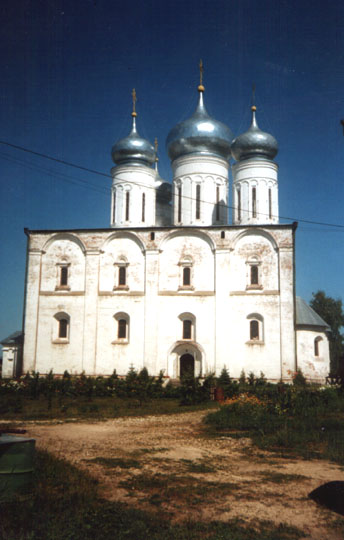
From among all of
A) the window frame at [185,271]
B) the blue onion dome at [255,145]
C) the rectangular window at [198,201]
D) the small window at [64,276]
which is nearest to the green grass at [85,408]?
the window frame at [185,271]

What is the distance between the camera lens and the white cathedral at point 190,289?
21.3 meters

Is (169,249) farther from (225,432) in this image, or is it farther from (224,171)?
(225,432)

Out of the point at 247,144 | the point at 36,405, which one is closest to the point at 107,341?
the point at 36,405

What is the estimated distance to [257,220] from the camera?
76.3 feet

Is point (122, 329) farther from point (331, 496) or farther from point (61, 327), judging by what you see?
point (331, 496)

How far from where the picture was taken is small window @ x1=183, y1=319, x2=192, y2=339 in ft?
71.6

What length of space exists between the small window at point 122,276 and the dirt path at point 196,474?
476 inches

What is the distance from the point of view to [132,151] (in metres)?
25.5

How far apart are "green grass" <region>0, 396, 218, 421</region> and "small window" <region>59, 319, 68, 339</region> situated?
5644mm

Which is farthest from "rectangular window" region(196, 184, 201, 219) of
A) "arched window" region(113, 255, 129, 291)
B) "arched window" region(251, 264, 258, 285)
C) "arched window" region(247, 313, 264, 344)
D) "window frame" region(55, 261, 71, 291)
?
"window frame" region(55, 261, 71, 291)

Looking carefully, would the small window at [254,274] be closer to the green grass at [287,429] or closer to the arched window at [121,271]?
the arched window at [121,271]

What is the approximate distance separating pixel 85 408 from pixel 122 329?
7963mm

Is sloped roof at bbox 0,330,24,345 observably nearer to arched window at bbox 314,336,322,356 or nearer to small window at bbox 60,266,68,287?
small window at bbox 60,266,68,287

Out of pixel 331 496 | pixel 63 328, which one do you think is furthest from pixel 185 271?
pixel 331 496
